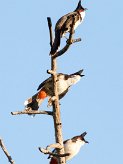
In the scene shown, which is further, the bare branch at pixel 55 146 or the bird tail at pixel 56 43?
the bird tail at pixel 56 43

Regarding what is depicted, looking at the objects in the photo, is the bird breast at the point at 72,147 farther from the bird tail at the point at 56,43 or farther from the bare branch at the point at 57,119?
the bare branch at the point at 57,119

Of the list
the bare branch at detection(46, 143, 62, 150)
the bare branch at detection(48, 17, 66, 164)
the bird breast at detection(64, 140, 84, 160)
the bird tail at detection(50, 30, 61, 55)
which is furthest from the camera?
the bird breast at detection(64, 140, 84, 160)

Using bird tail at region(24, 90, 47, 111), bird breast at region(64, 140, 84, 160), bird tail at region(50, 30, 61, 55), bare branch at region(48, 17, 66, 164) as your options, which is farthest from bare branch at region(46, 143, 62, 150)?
bird breast at region(64, 140, 84, 160)

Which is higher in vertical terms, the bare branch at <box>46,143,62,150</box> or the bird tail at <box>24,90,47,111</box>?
the bird tail at <box>24,90,47,111</box>

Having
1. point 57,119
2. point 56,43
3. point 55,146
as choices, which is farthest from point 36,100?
point 55,146

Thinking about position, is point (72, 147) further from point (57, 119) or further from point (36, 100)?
point (57, 119)

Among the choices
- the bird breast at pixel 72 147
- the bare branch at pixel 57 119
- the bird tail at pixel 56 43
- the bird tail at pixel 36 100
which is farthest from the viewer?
the bird breast at pixel 72 147

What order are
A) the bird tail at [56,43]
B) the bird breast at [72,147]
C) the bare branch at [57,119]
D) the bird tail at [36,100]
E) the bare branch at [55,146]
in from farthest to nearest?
the bird breast at [72,147] → the bird tail at [36,100] → the bird tail at [56,43] → the bare branch at [57,119] → the bare branch at [55,146]

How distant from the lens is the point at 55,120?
11.0 ft

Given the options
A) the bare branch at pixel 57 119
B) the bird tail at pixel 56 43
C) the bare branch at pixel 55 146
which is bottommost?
the bare branch at pixel 55 146

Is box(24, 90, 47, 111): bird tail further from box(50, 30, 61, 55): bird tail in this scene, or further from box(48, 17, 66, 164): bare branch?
box(48, 17, 66, 164): bare branch

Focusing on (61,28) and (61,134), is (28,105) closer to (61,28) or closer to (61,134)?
(61,28)

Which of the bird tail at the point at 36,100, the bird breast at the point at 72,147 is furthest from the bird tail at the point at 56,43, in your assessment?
the bird breast at the point at 72,147

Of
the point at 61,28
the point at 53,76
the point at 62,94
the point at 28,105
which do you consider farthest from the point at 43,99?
the point at 53,76
